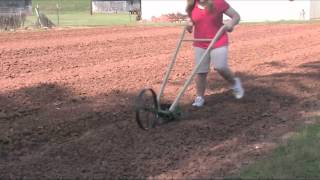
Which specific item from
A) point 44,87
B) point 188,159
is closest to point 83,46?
point 44,87

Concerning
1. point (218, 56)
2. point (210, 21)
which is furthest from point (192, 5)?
point (218, 56)

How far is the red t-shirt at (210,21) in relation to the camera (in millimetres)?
8234

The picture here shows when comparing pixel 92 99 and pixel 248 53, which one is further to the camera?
pixel 248 53

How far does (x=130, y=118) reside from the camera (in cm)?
824

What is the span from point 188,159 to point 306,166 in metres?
1.17

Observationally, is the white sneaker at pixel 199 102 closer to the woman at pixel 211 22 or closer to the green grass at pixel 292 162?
the woman at pixel 211 22

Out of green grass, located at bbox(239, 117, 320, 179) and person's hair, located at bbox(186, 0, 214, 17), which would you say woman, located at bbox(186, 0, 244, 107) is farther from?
green grass, located at bbox(239, 117, 320, 179)

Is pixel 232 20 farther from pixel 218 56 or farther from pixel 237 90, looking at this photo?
pixel 237 90

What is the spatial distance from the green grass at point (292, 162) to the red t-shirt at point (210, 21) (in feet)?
6.13

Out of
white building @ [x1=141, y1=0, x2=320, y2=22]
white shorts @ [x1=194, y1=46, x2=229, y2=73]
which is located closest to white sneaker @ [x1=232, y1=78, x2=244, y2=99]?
white shorts @ [x1=194, y1=46, x2=229, y2=73]

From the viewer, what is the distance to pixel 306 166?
610cm

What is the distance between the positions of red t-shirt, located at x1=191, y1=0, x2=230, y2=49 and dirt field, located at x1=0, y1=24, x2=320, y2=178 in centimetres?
104

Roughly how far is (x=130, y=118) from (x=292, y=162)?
2669mm

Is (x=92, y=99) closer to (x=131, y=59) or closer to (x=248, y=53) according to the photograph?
(x=131, y=59)
